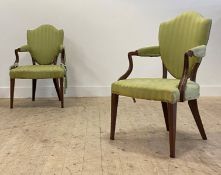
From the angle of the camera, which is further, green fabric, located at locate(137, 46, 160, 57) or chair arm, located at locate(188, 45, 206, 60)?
green fabric, located at locate(137, 46, 160, 57)

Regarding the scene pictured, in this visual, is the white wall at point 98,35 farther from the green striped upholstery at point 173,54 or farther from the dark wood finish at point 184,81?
the dark wood finish at point 184,81

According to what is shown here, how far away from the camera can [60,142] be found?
2289mm

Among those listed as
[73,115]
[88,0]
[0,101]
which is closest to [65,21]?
[88,0]

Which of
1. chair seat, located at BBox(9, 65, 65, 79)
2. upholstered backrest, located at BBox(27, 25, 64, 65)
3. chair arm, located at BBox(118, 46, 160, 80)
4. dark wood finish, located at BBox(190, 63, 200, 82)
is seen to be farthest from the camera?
upholstered backrest, located at BBox(27, 25, 64, 65)

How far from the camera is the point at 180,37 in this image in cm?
238

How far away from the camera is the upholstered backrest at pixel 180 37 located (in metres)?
2.18

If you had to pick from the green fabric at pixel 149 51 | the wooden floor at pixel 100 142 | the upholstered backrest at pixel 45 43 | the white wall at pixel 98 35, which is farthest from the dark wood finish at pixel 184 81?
Result: the white wall at pixel 98 35

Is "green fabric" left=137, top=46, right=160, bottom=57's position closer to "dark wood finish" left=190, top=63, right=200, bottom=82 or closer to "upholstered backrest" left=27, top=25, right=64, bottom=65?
"dark wood finish" left=190, top=63, right=200, bottom=82

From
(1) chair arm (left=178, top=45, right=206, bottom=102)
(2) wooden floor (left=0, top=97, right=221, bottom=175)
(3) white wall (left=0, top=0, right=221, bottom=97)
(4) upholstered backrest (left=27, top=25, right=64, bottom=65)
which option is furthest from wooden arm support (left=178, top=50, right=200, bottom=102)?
(3) white wall (left=0, top=0, right=221, bottom=97)

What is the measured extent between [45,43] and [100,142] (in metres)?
1.99

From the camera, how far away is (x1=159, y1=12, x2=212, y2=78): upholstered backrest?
218cm

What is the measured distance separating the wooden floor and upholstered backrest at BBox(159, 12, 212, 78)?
0.53 meters

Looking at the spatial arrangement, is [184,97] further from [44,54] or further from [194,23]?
[44,54]

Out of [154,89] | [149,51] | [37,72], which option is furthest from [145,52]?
[37,72]
